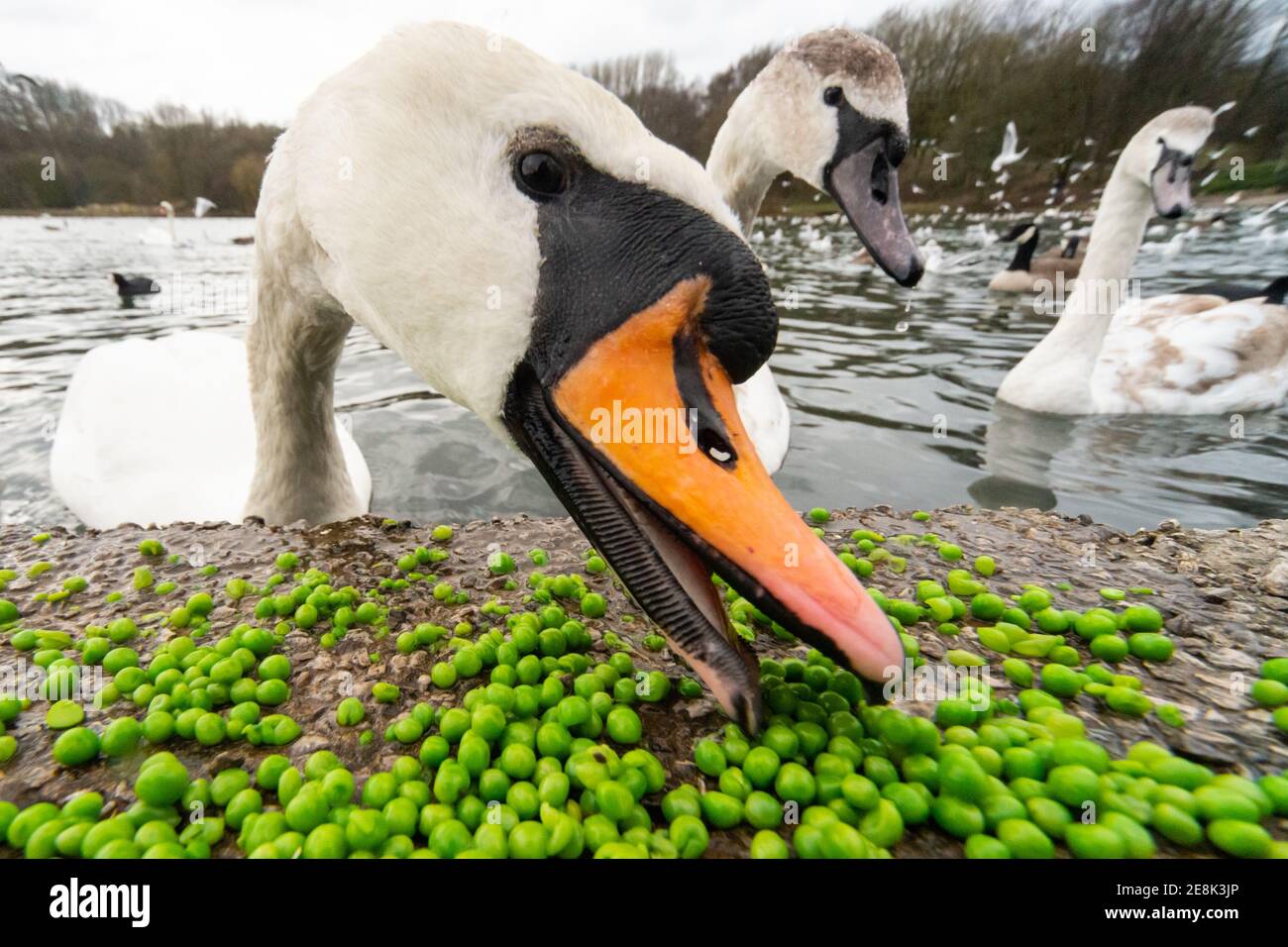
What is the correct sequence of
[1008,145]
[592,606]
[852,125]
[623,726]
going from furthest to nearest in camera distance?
[1008,145]
[852,125]
[592,606]
[623,726]

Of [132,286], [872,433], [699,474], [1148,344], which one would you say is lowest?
[699,474]

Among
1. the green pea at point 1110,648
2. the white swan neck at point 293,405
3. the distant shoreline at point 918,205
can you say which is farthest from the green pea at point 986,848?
the distant shoreline at point 918,205

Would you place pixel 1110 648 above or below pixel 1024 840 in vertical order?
above

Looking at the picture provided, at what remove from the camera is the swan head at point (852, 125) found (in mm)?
4148

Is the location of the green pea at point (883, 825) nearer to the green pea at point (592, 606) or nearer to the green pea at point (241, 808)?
the green pea at point (592, 606)

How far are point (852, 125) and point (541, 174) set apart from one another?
3.43 meters

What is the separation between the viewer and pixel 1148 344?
6.34 metres

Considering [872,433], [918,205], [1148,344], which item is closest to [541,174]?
[872,433]

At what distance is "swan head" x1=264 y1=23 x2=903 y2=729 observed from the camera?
1.31 metres

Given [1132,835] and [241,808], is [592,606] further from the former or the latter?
[1132,835]

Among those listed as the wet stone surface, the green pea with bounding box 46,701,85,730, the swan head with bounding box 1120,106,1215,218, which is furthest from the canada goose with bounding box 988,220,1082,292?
the green pea with bounding box 46,701,85,730

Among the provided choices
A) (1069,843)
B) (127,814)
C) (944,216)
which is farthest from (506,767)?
(944,216)

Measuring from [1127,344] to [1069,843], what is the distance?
6.55 meters
